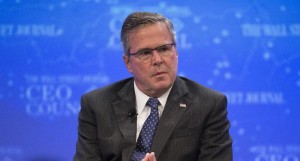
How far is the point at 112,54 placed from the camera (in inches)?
139

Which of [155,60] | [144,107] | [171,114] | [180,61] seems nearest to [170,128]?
[171,114]

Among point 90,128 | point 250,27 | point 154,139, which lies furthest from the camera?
point 250,27

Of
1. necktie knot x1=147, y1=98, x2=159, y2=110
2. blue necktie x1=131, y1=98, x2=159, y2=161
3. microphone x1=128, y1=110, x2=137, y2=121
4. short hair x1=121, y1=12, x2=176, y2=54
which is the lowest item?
blue necktie x1=131, y1=98, x2=159, y2=161

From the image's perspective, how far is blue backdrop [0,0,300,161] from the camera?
136 inches

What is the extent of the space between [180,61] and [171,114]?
1.28 metres

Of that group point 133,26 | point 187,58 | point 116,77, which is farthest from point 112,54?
point 133,26

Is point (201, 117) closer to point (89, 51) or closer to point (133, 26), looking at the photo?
point (133, 26)

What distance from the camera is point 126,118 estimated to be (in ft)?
7.57

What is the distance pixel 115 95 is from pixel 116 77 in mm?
1112

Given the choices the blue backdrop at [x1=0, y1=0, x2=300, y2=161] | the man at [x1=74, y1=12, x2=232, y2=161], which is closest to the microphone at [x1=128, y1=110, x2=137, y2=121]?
the man at [x1=74, y1=12, x2=232, y2=161]

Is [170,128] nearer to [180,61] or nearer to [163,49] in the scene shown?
[163,49]

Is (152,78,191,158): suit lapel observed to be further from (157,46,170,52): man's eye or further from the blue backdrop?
the blue backdrop

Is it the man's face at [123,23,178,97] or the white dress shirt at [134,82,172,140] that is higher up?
the man's face at [123,23,178,97]

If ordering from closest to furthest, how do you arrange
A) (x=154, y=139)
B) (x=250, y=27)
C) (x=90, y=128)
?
(x=154, y=139), (x=90, y=128), (x=250, y=27)
